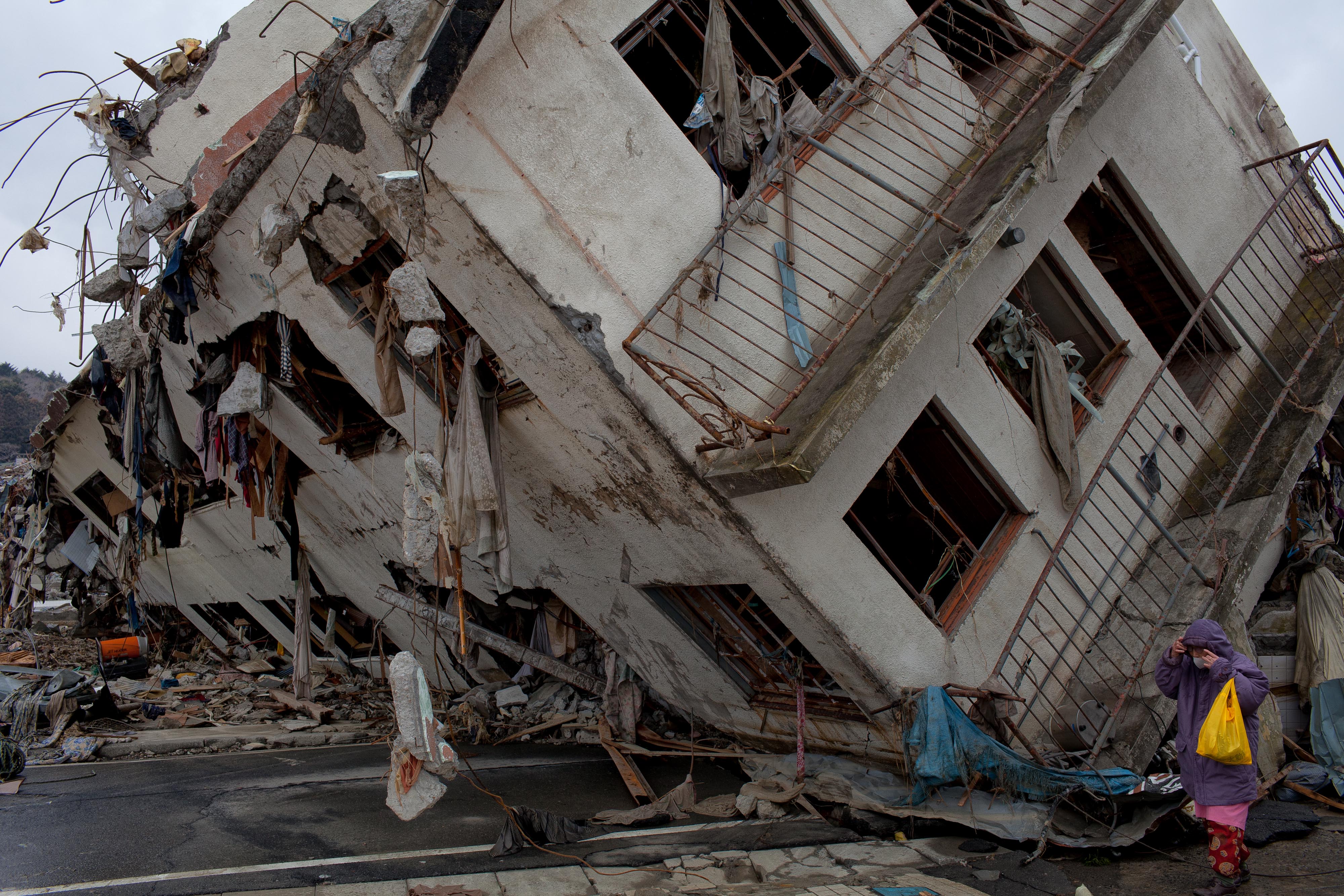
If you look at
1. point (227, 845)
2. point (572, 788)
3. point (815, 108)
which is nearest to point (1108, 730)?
point (572, 788)

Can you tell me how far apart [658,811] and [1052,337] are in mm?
5453

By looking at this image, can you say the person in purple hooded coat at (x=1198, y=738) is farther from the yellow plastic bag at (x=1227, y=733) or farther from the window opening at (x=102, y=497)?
the window opening at (x=102, y=497)

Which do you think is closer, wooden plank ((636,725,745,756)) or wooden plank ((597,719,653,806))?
wooden plank ((597,719,653,806))

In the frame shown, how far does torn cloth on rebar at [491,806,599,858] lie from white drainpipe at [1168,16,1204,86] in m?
8.80

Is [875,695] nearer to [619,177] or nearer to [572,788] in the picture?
[572,788]

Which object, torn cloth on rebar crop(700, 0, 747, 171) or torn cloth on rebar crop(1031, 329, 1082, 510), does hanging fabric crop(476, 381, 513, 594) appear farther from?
torn cloth on rebar crop(1031, 329, 1082, 510)

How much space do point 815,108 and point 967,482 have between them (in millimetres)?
3528

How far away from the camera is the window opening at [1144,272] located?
8125 millimetres

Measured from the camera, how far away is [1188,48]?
8.56m

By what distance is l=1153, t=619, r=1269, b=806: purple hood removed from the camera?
4.96m

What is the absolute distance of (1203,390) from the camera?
332 inches

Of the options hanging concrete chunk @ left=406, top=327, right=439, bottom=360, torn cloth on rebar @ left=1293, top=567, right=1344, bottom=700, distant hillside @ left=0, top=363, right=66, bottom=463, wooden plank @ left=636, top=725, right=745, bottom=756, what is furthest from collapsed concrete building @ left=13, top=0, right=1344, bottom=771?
distant hillside @ left=0, top=363, right=66, bottom=463

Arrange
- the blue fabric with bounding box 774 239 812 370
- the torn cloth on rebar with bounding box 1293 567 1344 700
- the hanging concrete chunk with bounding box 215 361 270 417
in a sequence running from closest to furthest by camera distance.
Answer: the blue fabric with bounding box 774 239 812 370, the torn cloth on rebar with bounding box 1293 567 1344 700, the hanging concrete chunk with bounding box 215 361 270 417

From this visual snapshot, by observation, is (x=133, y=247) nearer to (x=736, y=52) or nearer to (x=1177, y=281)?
(x=736, y=52)
